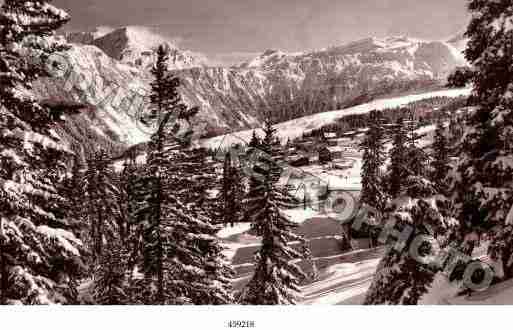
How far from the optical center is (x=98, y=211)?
31.1 meters

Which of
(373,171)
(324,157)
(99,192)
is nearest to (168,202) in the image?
(99,192)

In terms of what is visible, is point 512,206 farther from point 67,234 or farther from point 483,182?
point 67,234

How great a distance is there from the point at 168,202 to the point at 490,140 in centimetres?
990

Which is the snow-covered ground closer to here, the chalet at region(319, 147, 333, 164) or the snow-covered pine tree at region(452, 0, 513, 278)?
the snow-covered pine tree at region(452, 0, 513, 278)

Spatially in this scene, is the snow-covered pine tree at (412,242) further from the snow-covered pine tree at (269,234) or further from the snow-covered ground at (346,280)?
the snow-covered pine tree at (269,234)

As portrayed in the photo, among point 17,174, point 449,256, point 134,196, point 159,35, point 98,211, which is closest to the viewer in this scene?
point 17,174

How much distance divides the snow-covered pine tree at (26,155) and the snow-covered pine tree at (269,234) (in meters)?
8.49

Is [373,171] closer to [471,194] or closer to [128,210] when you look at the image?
[128,210]

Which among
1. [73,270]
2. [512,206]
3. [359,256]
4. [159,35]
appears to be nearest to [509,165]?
[512,206]

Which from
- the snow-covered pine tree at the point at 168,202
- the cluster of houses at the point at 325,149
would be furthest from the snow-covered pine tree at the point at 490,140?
the cluster of houses at the point at 325,149

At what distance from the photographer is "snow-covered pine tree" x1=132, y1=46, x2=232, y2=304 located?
13.4m

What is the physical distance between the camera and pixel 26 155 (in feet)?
29.0

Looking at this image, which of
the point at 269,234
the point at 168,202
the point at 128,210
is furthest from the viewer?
the point at 269,234
